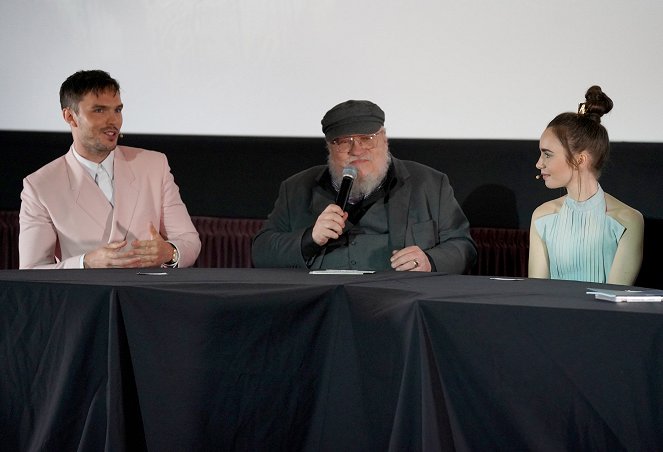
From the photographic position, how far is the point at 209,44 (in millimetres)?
3967

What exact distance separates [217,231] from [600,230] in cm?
183

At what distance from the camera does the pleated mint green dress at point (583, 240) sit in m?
2.80

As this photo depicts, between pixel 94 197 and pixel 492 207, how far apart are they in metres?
1.65

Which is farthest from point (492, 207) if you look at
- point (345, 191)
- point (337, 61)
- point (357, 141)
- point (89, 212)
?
point (89, 212)

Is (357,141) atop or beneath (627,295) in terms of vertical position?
atop

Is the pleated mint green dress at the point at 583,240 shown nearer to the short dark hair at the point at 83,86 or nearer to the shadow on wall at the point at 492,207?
the shadow on wall at the point at 492,207

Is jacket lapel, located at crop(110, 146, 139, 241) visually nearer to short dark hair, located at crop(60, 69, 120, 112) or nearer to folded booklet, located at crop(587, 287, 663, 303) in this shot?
short dark hair, located at crop(60, 69, 120, 112)

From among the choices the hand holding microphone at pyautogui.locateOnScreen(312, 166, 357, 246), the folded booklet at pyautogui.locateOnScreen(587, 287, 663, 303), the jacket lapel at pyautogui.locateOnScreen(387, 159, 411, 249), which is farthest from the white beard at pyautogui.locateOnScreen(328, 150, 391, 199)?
the folded booklet at pyautogui.locateOnScreen(587, 287, 663, 303)

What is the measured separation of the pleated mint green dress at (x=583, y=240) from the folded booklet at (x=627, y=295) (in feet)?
3.14

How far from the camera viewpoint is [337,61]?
3838 millimetres

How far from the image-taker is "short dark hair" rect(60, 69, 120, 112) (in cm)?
296

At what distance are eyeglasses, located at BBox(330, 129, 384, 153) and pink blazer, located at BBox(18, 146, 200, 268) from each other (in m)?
0.56

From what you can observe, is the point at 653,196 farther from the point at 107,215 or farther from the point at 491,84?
the point at 107,215

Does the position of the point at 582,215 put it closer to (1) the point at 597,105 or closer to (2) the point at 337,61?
(1) the point at 597,105
